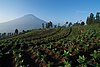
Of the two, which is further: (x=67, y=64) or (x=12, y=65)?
(x=12, y=65)

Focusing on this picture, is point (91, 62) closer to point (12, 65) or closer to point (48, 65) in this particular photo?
point (48, 65)

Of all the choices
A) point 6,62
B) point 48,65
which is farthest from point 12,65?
point 48,65

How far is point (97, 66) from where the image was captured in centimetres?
1565

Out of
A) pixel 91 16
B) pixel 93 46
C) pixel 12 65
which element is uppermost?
pixel 91 16

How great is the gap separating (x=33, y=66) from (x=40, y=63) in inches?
31.0

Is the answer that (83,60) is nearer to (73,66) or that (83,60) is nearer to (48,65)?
(73,66)

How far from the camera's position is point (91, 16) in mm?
132000

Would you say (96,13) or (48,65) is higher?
(96,13)

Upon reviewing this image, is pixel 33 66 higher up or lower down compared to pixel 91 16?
lower down

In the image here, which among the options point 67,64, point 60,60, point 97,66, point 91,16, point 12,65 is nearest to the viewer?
point 97,66

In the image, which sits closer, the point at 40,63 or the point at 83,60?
the point at 83,60

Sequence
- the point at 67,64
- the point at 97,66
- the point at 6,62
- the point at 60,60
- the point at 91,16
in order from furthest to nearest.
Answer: the point at 91,16 < the point at 6,62 < the point at 60,60 < the point at 67,64 < the point at 97,66

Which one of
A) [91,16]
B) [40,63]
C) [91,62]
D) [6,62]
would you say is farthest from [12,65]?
[91,16]

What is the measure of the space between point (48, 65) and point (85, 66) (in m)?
3.75
